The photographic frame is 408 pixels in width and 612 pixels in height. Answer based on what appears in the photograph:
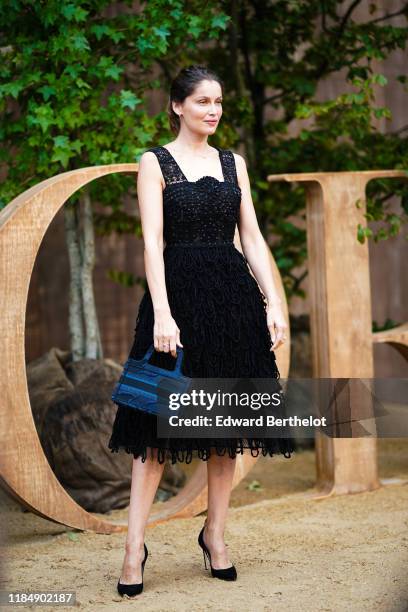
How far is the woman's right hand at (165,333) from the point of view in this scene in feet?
9.50

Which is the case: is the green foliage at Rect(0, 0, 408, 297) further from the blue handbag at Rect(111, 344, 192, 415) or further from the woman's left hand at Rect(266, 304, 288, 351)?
the blue handbag at Rect(111, 344, 192, 415)

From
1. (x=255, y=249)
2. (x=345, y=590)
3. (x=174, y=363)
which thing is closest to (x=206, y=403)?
(x=174, y=363)

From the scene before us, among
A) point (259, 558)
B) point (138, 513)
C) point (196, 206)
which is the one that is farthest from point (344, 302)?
point (138, 513)

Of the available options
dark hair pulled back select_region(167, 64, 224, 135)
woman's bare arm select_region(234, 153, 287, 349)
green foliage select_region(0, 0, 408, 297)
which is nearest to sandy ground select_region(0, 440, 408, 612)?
woman's bare arm select_region(234, 153, 287, 349)

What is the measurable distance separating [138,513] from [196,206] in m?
1.03

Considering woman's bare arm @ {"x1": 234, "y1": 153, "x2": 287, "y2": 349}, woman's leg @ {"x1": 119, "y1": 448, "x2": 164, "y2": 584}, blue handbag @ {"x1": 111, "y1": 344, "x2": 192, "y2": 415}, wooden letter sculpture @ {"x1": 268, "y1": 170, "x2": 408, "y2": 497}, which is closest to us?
blue handbag @ {"x1": 111, "y1": 344, "x2": 192, "y2": 415}

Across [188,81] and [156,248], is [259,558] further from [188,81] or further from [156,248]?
[188,81]

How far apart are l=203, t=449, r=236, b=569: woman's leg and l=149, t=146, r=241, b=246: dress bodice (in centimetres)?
76

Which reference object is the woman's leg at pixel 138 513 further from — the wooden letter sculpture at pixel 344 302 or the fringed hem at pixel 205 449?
the wooden letter sculpture at pixel 344 302

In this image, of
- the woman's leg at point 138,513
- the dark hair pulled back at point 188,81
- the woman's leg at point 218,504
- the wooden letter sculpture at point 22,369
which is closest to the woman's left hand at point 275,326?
the woman's leg at point 218,504

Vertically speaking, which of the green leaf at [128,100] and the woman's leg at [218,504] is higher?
the green leaf at [128,100]

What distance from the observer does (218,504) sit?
3.16 meters

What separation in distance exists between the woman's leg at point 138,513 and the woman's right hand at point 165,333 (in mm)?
377

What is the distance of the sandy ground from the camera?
2.95 m
